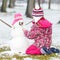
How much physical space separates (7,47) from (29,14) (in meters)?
13.2

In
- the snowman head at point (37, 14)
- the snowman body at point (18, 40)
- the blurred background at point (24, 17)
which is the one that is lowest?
the blurred background at point (24, 17)

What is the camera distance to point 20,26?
7574 millimetres

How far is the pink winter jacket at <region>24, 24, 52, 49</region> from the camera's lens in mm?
7215

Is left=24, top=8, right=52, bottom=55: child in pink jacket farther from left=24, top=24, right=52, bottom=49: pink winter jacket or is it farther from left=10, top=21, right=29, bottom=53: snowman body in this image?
left=10, top=21, right=29, bottom=53: snowman body

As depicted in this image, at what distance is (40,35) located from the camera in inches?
286

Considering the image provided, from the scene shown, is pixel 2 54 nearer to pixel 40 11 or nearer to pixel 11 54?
pixel 11 54

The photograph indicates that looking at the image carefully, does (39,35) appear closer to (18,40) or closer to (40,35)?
(40,35)

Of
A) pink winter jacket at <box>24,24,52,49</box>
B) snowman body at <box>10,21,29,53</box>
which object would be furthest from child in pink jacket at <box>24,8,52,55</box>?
snowman body at <box>10,21,29,53</box>

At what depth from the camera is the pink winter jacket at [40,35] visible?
721 cm

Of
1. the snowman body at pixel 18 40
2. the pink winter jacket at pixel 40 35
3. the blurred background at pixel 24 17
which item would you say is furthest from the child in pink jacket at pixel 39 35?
the blurred background at pixel 24 17

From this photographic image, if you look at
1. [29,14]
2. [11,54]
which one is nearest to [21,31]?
[11,54]

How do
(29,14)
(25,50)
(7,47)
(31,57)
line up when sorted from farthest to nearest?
1. (29,14)
2. (7,47)
3. (25,50)
4. (31,57)

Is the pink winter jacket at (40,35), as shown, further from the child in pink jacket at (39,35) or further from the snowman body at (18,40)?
the snowman body at (18,40)

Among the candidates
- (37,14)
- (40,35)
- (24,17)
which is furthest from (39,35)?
(24,17)
